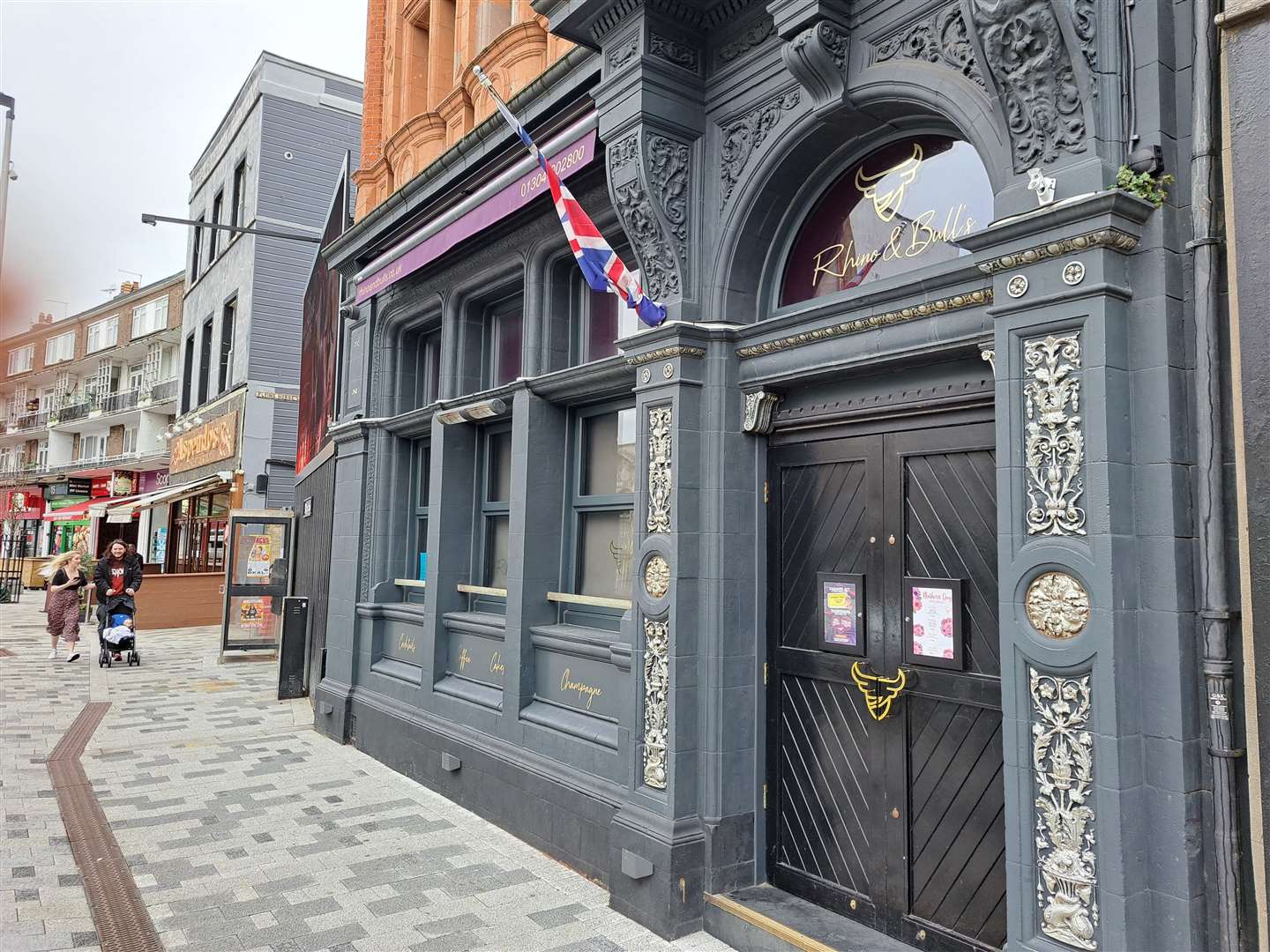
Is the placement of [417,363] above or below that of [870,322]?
above

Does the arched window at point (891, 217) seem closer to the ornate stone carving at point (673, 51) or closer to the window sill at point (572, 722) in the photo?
the ornate stone carving at point (673, 51)

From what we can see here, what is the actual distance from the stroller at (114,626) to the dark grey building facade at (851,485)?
8.84m

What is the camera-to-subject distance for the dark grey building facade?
324 centimetres

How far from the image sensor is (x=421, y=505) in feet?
31.0

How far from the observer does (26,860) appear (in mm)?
5836

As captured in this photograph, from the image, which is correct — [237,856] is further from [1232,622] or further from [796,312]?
[1232,622]

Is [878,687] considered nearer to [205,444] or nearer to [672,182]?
[672,182]

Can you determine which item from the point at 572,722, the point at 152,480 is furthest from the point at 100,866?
the point at 152,480

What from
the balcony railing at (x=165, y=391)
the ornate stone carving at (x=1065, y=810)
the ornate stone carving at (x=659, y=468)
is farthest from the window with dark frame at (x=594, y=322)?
the balcony railing at (x=165, y=391)

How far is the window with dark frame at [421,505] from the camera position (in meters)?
9.43

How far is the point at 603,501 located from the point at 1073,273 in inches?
163

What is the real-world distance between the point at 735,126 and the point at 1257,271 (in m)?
3.17

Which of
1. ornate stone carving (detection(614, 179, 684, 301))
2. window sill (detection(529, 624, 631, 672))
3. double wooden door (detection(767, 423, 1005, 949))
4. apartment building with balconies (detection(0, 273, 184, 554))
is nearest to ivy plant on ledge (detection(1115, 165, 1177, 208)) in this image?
double wooden door (detection(767, 423, 1005, 949))

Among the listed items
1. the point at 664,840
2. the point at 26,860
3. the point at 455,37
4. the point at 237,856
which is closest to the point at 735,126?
the point at 664,840
